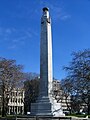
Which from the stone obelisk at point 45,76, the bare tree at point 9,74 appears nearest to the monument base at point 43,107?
the stone obelisk at point 45,76

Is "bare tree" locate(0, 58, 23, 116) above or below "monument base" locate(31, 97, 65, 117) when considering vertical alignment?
above

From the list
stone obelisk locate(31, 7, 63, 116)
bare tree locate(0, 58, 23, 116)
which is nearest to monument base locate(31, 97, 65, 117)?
stone obelisk locate(31, 7, 63, 116)

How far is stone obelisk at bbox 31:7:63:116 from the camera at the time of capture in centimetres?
3869

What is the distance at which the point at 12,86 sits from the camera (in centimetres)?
6431

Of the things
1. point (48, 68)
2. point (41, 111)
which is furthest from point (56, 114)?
point (48, 68)

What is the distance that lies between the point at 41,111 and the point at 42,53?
27.3ft

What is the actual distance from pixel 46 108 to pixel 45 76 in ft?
15.5

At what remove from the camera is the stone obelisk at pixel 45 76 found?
127ft

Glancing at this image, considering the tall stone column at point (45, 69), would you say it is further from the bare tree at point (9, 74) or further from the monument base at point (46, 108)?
the bare tree at point (9, 74)

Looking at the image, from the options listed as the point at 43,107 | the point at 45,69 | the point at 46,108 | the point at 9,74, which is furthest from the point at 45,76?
the point at 9,74

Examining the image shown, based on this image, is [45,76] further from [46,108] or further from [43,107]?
[46,108]

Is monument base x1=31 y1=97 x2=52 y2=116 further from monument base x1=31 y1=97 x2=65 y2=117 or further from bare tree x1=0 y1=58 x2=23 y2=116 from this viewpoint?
bare tree x1=0 y1=58 x2=23 y2=116

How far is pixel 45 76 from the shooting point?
40.7m

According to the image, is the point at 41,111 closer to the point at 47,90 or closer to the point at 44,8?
the point at 47,90
